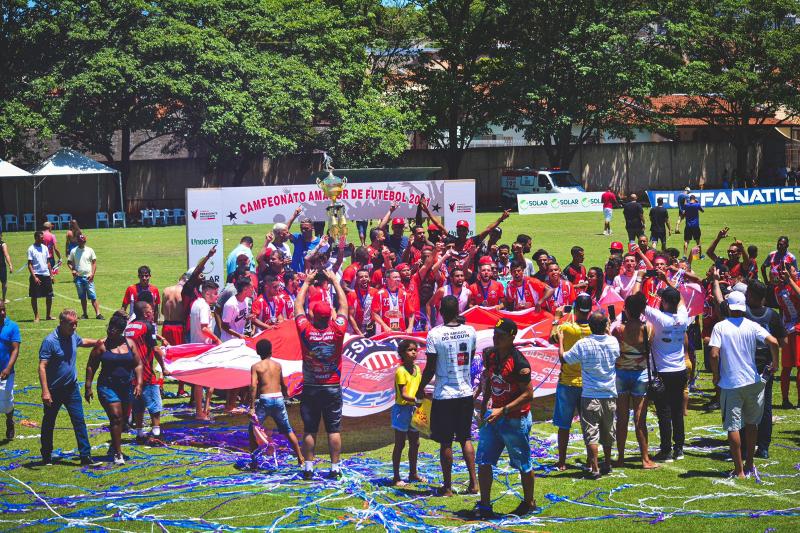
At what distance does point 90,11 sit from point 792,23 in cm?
4051

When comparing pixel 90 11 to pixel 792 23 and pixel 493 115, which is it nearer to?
pixel 493 115

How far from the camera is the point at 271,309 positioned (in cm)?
1350

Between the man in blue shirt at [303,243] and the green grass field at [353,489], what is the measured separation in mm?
3762

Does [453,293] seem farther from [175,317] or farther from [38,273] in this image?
[38,273]

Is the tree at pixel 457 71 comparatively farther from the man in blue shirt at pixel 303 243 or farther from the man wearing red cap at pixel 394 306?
the man wearing red cap at pixel 394 306

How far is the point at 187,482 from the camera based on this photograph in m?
9.85

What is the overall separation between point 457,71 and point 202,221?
3835cm

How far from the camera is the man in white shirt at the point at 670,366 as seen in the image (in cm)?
1052

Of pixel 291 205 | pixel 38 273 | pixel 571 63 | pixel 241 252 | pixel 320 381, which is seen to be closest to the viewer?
pixel 320 381

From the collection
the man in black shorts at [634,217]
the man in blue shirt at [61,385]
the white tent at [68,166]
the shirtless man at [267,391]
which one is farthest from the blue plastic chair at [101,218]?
the shirtless man at [267,391]

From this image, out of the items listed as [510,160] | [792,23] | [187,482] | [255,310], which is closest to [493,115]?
[510,160]

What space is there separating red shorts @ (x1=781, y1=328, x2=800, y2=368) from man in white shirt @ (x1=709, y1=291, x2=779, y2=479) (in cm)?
320

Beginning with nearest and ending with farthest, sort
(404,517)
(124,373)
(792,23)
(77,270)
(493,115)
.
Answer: (404,517)
(124,373)
(77,270)
(493,115)
(792,23)

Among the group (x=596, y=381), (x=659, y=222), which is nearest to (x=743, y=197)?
(x=659, y=222)
